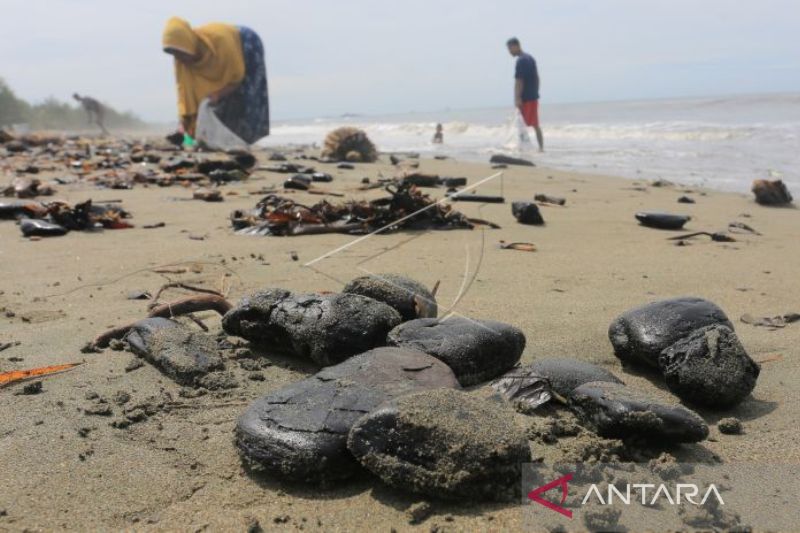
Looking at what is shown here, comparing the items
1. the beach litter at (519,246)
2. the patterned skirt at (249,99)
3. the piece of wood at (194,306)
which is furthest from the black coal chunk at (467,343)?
the patterned skirt at (249,99)

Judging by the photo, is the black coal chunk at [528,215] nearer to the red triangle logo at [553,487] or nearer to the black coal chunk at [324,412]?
the black coal chunk at [324,412]

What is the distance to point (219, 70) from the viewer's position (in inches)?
467

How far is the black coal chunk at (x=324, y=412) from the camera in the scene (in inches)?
57.7

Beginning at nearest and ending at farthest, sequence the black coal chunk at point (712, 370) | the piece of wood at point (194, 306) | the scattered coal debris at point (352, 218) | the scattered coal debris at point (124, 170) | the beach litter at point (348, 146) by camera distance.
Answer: the black coal chunk at point (712, 370) < the piece of wood at point (194, 306) < the scattered coal debris at point (352, 218) < the scattered coal debris at point (124, 170) < the beach litter at point (348, 146)

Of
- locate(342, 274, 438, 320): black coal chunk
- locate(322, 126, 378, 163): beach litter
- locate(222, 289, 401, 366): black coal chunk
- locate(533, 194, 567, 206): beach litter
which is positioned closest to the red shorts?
locate(322, 126, 378, 163): beach litter

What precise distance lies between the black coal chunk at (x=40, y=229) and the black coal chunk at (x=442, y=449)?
3.69m

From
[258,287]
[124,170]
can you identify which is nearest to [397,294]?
[258,287]

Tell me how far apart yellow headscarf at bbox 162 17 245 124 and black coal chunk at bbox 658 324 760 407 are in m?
11.2

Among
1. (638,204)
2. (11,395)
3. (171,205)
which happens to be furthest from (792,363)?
(171,205)

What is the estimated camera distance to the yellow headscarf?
11.6 metres

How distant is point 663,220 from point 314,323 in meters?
3.45

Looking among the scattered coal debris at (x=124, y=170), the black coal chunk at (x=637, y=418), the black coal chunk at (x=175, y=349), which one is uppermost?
the black coal chunk at (x=637, y=418)

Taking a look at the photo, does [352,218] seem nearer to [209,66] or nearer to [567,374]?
[567,374]

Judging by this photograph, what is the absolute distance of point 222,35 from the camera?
464 inches
